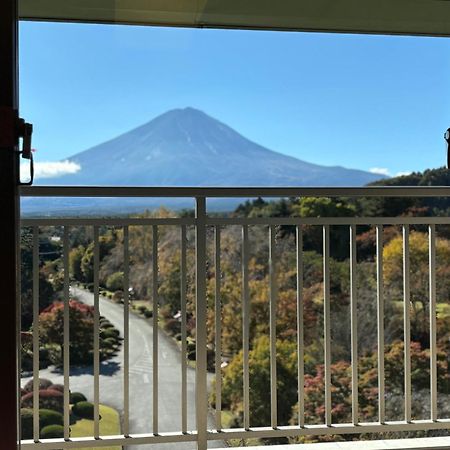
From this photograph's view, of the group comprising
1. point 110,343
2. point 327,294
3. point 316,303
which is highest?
point 327,294

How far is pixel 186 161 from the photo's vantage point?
4.15 metres

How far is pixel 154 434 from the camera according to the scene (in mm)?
1997

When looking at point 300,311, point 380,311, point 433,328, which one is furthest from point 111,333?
point 433,328

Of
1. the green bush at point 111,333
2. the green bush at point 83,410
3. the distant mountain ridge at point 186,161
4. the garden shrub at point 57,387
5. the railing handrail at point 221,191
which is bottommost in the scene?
the green bush at point 83,410

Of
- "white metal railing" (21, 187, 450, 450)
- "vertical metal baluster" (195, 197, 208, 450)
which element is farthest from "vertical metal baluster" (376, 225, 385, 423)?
"vertical metal baluster" (195, 197, 208, 450)

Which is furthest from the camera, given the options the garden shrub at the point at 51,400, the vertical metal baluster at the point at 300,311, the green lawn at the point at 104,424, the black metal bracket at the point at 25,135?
the garden shrub at the point at 51,400

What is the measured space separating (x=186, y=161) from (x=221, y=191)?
227 centimetres

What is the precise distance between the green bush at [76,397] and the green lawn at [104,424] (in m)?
0.13

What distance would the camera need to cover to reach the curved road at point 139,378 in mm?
2621

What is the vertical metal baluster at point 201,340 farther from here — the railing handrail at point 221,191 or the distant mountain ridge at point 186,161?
the distant mountain ridge at point 186,161

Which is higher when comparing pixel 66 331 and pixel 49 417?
pixel 66 331

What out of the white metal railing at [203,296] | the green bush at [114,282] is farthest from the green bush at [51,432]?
the green bush at [114,282]

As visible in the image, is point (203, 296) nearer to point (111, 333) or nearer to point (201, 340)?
point (201, 340)

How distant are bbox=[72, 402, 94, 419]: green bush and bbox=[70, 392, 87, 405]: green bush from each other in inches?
0.7
